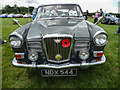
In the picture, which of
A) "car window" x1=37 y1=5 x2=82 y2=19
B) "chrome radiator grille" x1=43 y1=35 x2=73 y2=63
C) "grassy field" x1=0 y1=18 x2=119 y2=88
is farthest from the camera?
"car window" x1=37 y1=5 x2=82 y2=19

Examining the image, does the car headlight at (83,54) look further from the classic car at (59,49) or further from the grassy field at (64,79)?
the grassy field at (64,79)

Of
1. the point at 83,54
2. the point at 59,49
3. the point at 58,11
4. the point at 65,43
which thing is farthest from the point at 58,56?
the point at 58,11

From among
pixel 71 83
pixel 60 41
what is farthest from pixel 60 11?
pixel 71 83

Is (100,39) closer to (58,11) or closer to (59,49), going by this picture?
(59,49)

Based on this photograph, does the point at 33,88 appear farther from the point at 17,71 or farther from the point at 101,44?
the point at 101,44

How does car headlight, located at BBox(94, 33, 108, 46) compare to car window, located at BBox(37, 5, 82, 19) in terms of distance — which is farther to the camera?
car window, located at BBox(37, 5, 82, 19)

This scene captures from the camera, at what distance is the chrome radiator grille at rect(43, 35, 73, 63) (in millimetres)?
1878

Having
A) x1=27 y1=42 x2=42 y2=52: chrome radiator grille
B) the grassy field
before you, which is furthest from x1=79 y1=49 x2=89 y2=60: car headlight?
x1=27 y1=42 x2=42 y2=52: chrome radiator grille

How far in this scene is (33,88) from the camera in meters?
2.14

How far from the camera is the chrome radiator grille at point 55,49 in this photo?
1.88 meters

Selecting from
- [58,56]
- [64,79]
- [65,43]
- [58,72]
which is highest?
[65,43]

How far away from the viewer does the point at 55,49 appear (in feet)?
6.43

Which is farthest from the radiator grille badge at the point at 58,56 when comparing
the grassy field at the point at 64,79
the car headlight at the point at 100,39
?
the car headlight at the point at 100,39

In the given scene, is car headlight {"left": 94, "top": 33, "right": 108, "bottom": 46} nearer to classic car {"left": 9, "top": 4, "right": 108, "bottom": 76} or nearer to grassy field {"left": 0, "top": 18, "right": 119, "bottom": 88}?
classic car {"left": 9, "top": 4, "right": 108, "bottom": 76}
